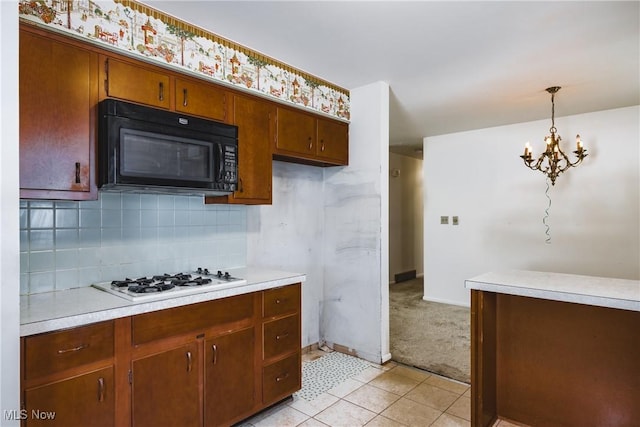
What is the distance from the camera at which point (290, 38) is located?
93.4 inches

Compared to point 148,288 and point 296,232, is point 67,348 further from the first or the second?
point 296,232

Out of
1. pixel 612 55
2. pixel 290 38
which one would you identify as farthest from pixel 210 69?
pixel 612 55

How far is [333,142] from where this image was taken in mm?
3256

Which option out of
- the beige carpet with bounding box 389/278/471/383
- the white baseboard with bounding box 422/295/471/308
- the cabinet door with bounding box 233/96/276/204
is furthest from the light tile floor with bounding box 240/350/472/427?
the white baseboard with bounding box 422/295/471/308

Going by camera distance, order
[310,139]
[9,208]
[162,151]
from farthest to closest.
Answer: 1. [310,139]
2. [162,151]
3. [9,208]

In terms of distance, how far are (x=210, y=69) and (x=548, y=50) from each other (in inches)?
89.3

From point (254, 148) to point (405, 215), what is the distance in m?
4.95

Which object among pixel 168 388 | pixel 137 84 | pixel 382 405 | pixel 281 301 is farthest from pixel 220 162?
pixel 382 405

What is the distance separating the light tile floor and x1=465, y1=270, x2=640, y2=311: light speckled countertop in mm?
920

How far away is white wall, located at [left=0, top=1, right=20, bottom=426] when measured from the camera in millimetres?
1149

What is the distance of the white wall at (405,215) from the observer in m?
6.70

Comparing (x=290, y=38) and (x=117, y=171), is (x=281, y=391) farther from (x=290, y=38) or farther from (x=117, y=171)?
(x=290, y=38)

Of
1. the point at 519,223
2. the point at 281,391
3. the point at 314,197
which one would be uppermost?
the point at 314,197

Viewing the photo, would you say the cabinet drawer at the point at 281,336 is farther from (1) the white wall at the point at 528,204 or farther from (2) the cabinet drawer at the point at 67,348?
(1) the white wall at the point at 528,204
